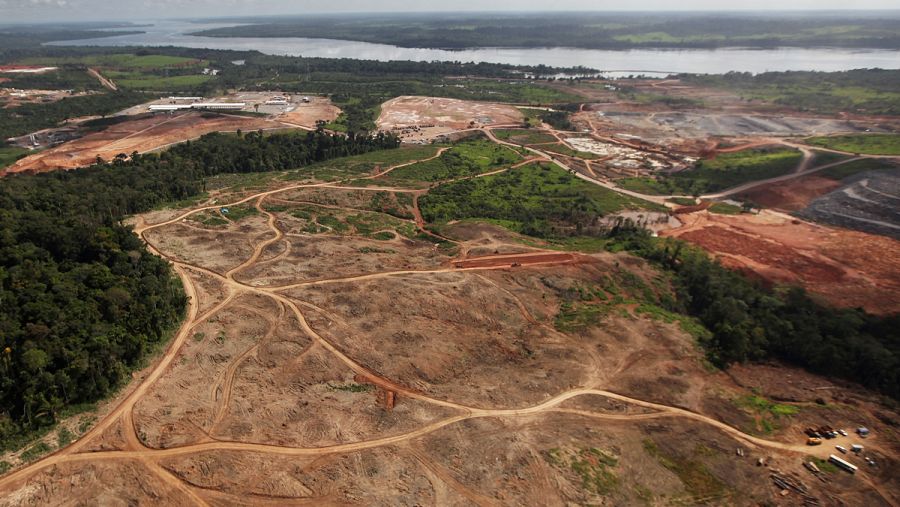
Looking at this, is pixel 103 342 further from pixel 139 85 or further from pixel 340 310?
pixel 139 85

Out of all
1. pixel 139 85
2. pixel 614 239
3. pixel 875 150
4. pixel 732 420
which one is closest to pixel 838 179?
pixel 875 150

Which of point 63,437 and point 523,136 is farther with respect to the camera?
point 523,136

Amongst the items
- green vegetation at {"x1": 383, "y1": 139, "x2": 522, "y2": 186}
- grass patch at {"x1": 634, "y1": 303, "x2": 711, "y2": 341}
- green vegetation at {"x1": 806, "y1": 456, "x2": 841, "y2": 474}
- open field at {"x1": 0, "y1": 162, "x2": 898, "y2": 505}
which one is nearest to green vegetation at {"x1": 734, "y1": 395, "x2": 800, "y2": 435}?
open field at {"x1": 0, "y1": 162, "x2": 898, "y2": 505}

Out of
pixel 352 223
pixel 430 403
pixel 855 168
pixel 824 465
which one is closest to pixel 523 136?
pixel 855 168

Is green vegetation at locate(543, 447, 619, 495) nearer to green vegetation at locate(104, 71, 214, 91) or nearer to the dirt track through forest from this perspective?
the dirt track through forest

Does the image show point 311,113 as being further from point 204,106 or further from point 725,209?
point 725,209

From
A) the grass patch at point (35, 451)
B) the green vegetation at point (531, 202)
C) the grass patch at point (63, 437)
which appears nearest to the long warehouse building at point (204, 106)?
the green vegetation at point (531, 202)

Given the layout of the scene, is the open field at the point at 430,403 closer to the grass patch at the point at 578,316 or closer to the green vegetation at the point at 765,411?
the green vegetation at the point at 765,411
